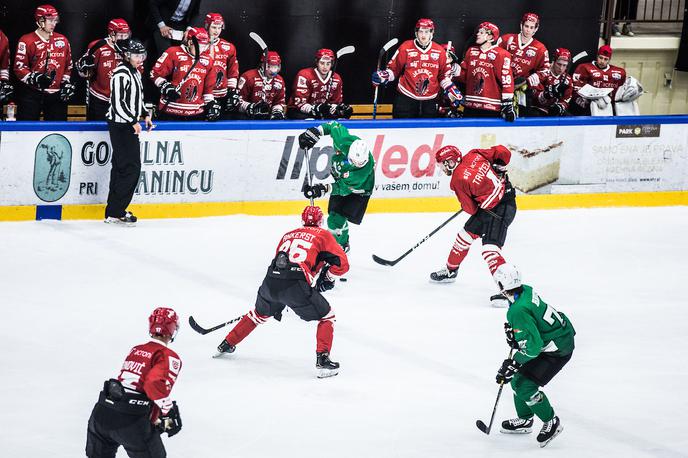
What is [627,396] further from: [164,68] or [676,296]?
[164,68]

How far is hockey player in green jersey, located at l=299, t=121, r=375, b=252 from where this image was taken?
10.2 m

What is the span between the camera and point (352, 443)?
7.13m

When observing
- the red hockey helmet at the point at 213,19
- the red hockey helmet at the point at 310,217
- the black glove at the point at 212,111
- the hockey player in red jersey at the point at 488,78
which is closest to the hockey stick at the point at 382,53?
the hockey player in red jersey at the point at 488,78

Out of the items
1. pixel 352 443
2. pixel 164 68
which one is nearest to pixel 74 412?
pixel 352 443

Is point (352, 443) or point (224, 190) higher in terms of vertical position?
point (224, 190)

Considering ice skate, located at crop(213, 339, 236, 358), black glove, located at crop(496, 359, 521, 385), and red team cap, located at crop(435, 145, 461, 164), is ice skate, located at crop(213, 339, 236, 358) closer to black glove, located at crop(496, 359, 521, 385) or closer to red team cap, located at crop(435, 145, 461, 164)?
black glove, located at crop(496, 359, 521, 385)

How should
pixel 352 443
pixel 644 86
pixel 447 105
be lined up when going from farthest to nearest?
pixel 644 86
pixel 447 105
pixel 352 443

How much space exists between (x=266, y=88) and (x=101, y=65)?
5.94ft

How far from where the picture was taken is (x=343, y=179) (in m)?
10.3

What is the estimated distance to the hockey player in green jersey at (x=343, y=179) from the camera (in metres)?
10.2

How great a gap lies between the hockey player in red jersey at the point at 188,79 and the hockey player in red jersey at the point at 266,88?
0.56 metres

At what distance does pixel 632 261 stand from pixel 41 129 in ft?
18.0

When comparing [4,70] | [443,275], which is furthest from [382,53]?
[4,70]

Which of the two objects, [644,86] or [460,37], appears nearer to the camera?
[460,37]
